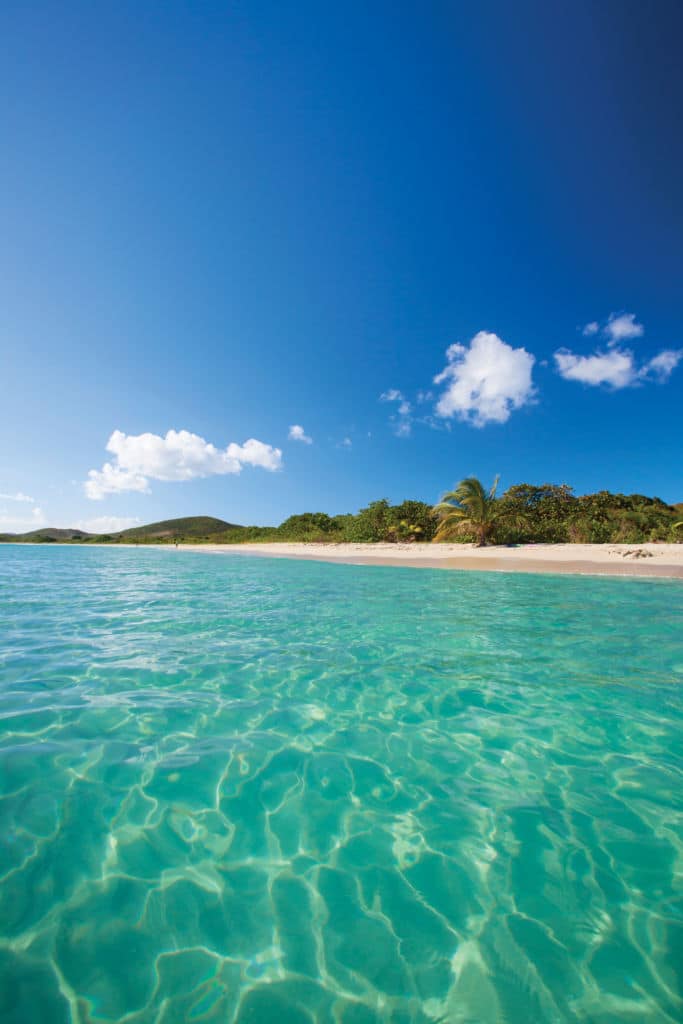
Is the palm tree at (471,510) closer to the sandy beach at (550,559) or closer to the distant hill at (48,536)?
the sandy beach at (550,559)

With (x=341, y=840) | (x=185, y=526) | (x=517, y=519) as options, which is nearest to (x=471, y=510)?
(x=517, y=519)

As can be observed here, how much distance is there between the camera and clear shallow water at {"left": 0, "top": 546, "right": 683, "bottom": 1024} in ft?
5.35

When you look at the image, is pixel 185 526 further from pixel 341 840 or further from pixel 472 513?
pixel 341 840

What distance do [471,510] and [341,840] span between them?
2384 cm

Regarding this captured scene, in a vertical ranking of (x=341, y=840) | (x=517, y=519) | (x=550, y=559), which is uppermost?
(x=517, y=519)

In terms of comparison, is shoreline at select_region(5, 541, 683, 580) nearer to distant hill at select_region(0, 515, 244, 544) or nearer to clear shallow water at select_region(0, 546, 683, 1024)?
clear shallow water at select_region(0, 546, 683, 1024)

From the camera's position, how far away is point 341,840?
2404mm

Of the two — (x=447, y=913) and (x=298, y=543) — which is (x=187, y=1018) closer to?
(x=447, y=913)

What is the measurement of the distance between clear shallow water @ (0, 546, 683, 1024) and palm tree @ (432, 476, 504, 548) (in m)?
19.3

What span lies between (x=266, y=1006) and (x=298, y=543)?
38094 mm

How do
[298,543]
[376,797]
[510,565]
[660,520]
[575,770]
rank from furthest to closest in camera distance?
[298,543], [660,520], [510,565], [575,770], [376,797]

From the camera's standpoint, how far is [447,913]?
1.94 meters

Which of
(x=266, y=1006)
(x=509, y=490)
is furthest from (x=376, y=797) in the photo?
(x=509, y=490)

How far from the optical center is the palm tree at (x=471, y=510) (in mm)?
24109
